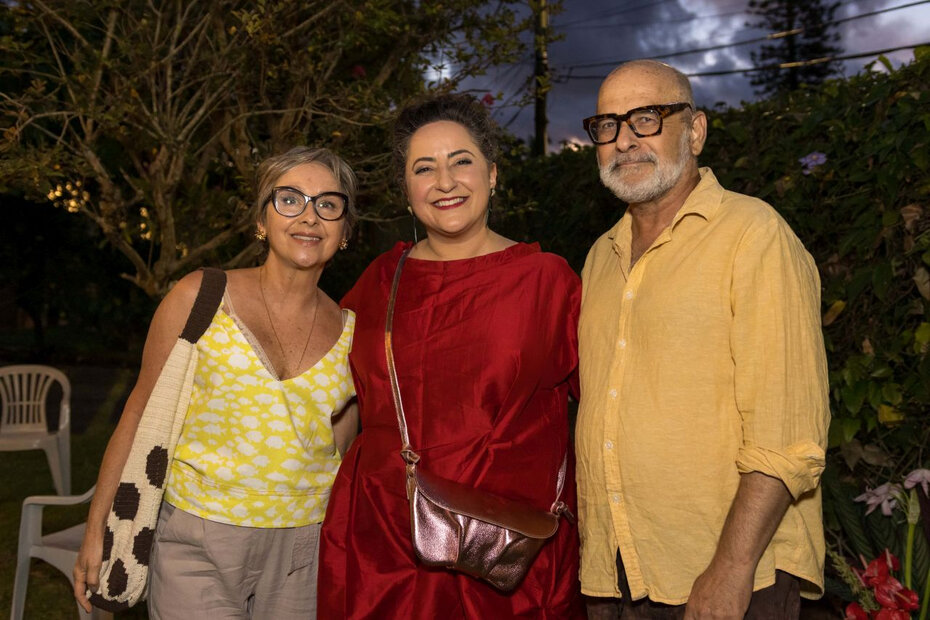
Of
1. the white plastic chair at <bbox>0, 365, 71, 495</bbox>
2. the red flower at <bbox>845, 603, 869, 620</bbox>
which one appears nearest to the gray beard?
the red flower at <bbox>845, 603, 869, 620</bbox>

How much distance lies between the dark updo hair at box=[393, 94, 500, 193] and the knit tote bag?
0.84 m

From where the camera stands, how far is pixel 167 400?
220 cm

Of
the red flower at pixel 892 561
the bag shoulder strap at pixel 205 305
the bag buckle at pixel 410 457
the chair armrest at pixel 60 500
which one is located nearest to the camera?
the bag buckle at pixel 410 457

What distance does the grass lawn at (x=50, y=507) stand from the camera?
14.6 feet

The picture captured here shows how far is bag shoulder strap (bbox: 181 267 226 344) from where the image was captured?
2238mm

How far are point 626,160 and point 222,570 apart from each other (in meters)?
1.56

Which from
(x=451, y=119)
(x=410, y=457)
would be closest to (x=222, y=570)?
Answer: (x=410, y=457)

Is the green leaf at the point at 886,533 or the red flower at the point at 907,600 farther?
the green leaf at the point at 886,533

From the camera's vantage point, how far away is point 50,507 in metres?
6.00

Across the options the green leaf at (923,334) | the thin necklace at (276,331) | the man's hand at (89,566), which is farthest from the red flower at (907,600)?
the man's hand at (89,566)

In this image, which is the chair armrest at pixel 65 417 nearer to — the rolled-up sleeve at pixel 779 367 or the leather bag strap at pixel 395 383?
the leather bag strap at pixel 395 383

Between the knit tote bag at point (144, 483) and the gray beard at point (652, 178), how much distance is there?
1230 mm

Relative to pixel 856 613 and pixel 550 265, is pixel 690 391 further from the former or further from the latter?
pixel 856 613

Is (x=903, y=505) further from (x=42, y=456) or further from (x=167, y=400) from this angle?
(x=42, y=456)
